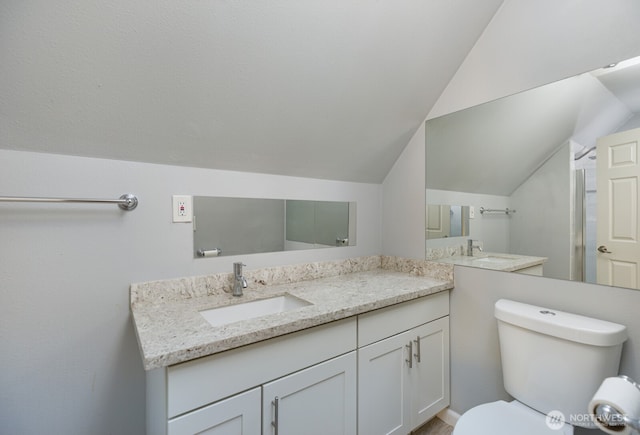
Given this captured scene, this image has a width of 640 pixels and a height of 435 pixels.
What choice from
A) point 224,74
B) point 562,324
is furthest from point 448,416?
point 224,74

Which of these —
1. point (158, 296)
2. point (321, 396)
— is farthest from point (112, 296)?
point (321, 396)

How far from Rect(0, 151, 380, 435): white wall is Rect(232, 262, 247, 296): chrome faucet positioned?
203mm

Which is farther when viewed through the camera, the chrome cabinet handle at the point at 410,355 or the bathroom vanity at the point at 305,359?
the chrome cabinet handle at the point at 410,355

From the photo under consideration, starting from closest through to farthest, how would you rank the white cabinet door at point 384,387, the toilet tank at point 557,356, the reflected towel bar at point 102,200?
the reflected towel bar at point 102,200 → the toilet tank at point 557,356 → the white cabinet door at point 384,387

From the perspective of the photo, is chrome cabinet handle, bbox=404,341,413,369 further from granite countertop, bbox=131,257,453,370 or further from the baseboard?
the baseboard

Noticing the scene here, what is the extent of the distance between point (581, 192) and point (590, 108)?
14.4 inches

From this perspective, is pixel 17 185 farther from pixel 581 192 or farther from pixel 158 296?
pixel 581 192

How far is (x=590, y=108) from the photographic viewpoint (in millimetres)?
1258

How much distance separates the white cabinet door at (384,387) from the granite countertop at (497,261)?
56 centimetres

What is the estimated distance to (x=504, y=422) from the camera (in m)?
1.10

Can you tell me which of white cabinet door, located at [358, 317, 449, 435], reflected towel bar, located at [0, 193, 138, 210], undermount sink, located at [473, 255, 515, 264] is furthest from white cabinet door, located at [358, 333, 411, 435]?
reflected towel bar, located at [0, 193, 138, 210]

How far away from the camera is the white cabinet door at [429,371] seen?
1.51 metres

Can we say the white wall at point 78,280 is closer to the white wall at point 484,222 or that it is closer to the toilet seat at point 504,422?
the toilet seat at point 504,422

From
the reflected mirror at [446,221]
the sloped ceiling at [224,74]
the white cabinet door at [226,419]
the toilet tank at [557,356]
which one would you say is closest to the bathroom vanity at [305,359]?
the white cabinet door at [226,419]
